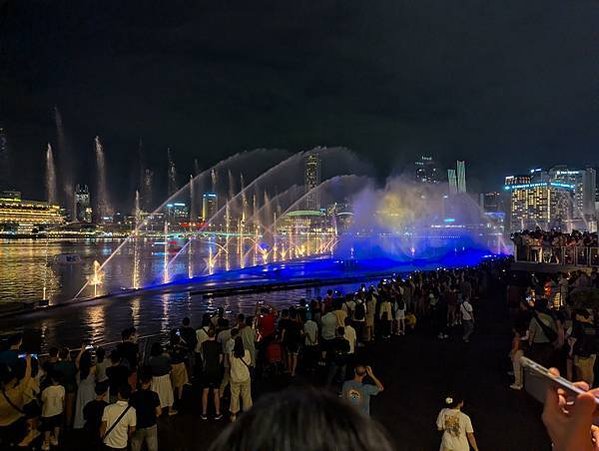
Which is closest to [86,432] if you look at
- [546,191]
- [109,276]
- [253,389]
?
[253,389]

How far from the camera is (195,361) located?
11.0 metres

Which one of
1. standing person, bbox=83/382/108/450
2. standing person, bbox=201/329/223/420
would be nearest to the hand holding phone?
standing person, bbox=83/382/108/450

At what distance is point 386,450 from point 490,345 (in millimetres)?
14832

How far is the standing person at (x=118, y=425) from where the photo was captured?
6398 millimetres

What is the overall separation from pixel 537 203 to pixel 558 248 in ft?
553

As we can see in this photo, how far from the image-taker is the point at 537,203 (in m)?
181

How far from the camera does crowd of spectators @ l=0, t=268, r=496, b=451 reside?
21.9ft

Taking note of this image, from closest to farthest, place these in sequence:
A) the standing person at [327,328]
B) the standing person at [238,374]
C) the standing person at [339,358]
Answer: the standing person at [238,374], the standing person at [339,358], the standing person at [327,328]

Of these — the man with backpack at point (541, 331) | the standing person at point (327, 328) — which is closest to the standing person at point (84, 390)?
the standing person at point (327, 328)

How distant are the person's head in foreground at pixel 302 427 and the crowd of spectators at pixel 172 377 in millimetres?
2454

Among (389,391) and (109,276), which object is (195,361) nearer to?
(389,391)

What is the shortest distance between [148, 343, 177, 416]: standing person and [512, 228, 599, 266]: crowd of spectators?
83.3 ft

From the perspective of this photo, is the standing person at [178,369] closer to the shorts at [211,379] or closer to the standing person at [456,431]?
the shorts at [211,379]

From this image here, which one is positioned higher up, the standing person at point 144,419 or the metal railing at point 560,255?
the metal railing at point 560,255
